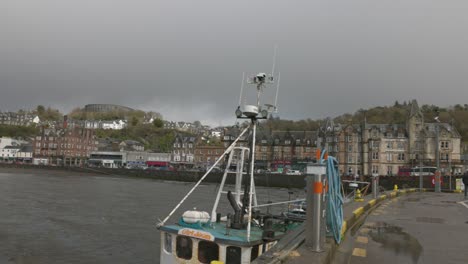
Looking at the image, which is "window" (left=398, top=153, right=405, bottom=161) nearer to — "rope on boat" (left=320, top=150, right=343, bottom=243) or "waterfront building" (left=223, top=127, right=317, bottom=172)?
"waterfront building" (left=223, top=127, right=317, bottom=172)

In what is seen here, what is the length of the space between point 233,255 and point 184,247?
166 centimetres

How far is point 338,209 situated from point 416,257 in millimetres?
1871

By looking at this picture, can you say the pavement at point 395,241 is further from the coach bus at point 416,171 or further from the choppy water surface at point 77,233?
the coach bus at point 416,171

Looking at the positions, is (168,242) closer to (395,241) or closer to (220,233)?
(220,233)

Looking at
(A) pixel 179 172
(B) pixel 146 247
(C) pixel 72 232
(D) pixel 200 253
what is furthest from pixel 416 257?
(A) pixel 179 172

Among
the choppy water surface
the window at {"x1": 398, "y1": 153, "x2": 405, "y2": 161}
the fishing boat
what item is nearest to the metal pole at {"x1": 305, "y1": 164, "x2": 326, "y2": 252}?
the fishing boat

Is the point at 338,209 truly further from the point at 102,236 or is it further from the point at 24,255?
the point at 102,236

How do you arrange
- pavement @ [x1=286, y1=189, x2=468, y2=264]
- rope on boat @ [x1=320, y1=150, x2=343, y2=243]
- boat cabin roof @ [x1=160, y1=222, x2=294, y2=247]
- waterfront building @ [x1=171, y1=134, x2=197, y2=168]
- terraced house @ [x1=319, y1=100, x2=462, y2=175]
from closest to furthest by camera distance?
1. pavement @ [x1=286, y1=189, x2=468, y2=264]
2. rope on boat @ [x1=320, y1=150, x2=343, y2=243]
3. boat cabin roof @ [x1=160, y1=222, x2=294, y2=247]
4. terraced house @ [x1=319, y1=100, x2=462, y2=175]
5. waterfront building @ [x1=171, y1=134, x2=197, y2=168]

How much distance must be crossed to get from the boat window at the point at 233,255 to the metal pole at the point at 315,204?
3.34 m

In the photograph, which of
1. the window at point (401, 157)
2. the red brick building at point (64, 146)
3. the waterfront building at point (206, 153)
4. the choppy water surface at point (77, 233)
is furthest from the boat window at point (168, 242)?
the red brick building at point (64, 146)

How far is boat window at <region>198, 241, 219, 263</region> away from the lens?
37.9 ft

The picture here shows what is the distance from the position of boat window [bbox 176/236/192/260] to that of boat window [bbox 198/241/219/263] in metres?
0.37

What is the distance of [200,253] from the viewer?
1169 cm

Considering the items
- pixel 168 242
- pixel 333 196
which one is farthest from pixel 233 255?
pixel 333 196
